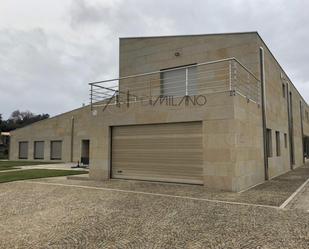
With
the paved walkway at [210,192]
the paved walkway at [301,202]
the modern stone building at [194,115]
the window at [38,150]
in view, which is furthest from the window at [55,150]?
the paved walkway at [301,202]

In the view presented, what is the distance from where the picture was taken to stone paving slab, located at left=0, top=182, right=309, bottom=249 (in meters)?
4.59

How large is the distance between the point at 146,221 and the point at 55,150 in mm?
27397

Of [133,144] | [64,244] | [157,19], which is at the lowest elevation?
[64,244]

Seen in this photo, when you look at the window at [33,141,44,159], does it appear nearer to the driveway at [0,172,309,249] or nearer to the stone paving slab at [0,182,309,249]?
the driveway at [0,172,309,249]

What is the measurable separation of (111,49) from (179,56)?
5.55 metres

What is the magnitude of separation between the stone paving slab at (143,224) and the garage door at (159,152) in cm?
254

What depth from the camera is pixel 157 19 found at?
13.2 meters

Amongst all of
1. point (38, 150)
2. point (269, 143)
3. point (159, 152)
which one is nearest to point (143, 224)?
point (159, 152)

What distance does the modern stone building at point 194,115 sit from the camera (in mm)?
9586

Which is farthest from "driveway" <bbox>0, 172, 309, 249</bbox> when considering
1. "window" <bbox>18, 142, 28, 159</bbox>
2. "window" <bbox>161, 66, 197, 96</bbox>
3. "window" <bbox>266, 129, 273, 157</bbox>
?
"window" <bbox>18, 142, 28, 159</bbox>

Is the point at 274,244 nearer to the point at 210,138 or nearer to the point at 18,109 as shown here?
the point at 210,138

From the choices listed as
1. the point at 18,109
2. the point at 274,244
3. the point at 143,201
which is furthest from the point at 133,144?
the point at 18,109

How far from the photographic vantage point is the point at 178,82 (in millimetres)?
13477

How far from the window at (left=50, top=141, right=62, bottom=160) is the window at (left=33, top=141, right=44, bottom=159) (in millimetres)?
1626
